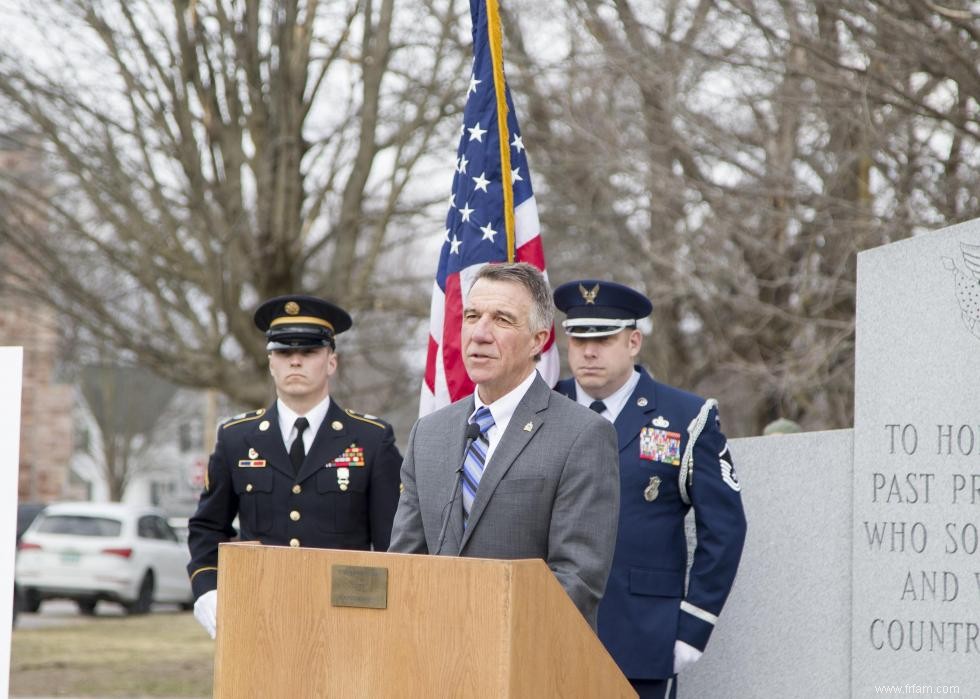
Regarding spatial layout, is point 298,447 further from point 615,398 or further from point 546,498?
point 546,498

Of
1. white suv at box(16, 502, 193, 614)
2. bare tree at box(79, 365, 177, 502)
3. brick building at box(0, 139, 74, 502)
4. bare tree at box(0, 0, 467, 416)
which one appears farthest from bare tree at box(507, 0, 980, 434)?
bare tree at box(79, 365, 177, 502)

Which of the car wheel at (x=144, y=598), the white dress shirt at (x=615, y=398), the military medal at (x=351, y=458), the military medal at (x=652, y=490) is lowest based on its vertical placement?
the car wheel at (x=144, y=598)

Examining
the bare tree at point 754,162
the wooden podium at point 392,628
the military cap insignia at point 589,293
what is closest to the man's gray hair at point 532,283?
the wooden podium at point 392,628

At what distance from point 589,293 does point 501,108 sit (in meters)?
1.05

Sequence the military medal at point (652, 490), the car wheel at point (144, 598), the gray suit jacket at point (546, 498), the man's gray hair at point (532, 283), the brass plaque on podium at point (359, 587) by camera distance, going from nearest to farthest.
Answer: the brass plaque on podium at point (359, 587) → the gray suit jacket at point (546, 498) → the man's gray hair at point (532, 283) → the military medal at point (652, 490) → the car wheel at point (144, 598)

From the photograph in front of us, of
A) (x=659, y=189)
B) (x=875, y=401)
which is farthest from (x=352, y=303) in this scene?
(x=875, y=401)

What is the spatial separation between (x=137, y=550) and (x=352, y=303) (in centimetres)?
884

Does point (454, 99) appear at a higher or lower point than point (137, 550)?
higher

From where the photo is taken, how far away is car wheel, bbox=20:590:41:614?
19547mm

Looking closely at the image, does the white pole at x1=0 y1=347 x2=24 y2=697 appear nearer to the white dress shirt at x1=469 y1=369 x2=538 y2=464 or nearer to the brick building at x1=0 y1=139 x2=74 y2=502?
the white dress shirt at x1=469 y1=369 x2=538 y2=464

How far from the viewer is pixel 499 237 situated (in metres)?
5.79

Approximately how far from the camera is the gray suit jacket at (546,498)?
3.35 meters

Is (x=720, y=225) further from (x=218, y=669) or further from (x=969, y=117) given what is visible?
(x=218, y=669)

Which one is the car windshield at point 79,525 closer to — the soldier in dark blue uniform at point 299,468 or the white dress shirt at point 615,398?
the soldier in dark blue uniform at point 299,468
